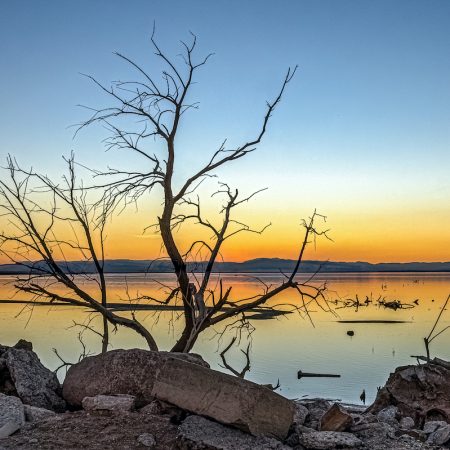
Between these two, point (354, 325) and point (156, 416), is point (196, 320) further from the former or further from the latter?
point (354, 325)

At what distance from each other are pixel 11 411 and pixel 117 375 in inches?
44.6

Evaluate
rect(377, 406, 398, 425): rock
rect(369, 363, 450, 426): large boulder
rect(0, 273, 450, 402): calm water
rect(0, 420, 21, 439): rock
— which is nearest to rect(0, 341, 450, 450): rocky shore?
rect(0, 420, 21, 439): rock

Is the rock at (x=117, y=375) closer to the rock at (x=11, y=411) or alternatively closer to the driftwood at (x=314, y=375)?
the rock at (x=11, y=411)

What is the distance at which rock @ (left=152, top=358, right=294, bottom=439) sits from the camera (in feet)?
16.9

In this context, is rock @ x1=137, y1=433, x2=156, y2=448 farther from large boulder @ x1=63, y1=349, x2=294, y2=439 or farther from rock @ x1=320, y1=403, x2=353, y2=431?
rock @ x1=320, y1=403, x2=353, y2=431

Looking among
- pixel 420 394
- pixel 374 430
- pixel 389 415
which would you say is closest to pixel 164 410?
pixel 374 430

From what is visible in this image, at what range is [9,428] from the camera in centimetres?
512

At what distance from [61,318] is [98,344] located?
510 inches

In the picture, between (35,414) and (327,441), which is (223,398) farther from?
(35,414)

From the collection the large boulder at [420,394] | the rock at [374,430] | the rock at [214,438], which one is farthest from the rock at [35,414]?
the large boulder at [420,394]

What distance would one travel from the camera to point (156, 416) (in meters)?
5.41

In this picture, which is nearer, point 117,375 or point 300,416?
point 300,416

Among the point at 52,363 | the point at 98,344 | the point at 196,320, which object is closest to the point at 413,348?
the point at 98,344

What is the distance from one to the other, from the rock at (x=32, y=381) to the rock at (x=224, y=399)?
5.81 feet
